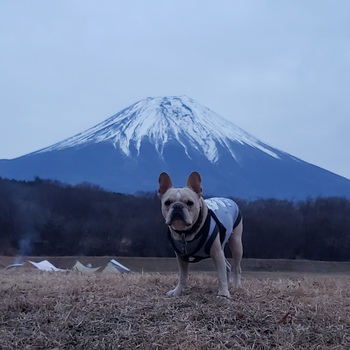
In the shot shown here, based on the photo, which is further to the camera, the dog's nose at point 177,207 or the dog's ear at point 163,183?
the dog's ear at point 163,183

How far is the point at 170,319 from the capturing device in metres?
4.85

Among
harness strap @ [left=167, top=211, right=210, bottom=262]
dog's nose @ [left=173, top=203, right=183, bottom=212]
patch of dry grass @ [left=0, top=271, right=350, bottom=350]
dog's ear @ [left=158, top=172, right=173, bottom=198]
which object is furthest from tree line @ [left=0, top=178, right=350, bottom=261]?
patch of dry grass @ [left=0, top=271, right=350, bottom=350]

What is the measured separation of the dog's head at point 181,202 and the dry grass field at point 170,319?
2.35ft

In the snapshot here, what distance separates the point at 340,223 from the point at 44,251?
47.9 ft

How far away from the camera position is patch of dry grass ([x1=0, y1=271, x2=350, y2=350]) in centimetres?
434

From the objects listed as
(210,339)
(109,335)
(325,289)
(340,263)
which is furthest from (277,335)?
(340,263)

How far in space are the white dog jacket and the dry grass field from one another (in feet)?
1.32

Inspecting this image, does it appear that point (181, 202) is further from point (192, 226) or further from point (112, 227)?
point (112, 227)

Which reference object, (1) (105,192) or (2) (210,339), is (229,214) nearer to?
(2) (210,339)

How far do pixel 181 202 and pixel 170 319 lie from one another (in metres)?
1.55

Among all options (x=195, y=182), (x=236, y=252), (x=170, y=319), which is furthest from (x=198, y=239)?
(x=170, y=319)

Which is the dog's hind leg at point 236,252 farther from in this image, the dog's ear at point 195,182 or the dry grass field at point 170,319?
the dog's ear at point 195,182

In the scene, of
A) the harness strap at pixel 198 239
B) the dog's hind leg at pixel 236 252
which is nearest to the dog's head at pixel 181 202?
the harness strap at pixel 198 239

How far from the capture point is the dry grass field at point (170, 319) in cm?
434
